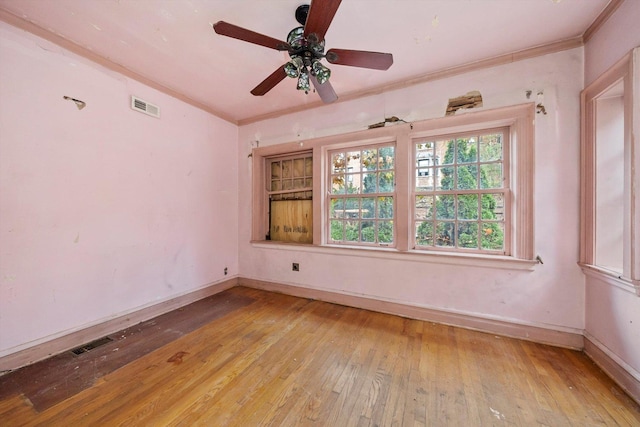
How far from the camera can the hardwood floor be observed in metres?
1.32

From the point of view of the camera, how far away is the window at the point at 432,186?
7.22ft

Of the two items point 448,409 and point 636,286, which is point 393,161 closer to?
point 636,286

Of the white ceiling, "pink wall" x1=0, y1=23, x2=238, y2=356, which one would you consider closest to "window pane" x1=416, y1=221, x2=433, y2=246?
the white ceiling

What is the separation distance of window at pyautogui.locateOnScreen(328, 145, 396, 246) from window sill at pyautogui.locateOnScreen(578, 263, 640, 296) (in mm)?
1626

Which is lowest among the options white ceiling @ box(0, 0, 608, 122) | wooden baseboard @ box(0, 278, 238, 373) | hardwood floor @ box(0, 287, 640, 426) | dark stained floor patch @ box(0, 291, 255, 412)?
dark stained floor patch @ box(0, 291, 255, 412)

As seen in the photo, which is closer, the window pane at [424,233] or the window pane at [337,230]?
the window pane at [424,233]

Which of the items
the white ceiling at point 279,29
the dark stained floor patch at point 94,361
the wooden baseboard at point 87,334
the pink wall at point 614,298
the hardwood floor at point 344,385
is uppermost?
the white ceiling at point 279,29

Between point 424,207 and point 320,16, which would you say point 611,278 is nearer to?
point 424,207

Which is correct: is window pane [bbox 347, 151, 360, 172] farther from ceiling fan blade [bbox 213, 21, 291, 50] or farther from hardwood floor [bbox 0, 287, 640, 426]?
hardwood floor [bbox 0, 287, 640, 426]

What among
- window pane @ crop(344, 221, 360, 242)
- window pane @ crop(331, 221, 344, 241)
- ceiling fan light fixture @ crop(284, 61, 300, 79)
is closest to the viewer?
ceiling fan light fixture @ crop(284, 61, 300, 79)

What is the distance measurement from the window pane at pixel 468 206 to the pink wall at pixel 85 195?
3.28 metres

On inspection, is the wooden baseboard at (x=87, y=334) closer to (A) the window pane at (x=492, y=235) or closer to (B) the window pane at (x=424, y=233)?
(B) the window pane at (x=424, y=233)

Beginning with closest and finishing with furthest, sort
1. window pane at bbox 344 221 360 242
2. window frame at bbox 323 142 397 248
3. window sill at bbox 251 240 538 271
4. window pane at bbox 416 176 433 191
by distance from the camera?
window sill at bbox 251 240 538 271 → window pane at bbox 416 176 433 191 → window frame at bbox 323 142 397 248 → window pane at bbox 344 221 360 242

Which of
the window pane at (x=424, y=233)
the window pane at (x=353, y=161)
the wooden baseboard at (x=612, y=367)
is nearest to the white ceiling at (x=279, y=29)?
the window pane at (x=353, y=161)
